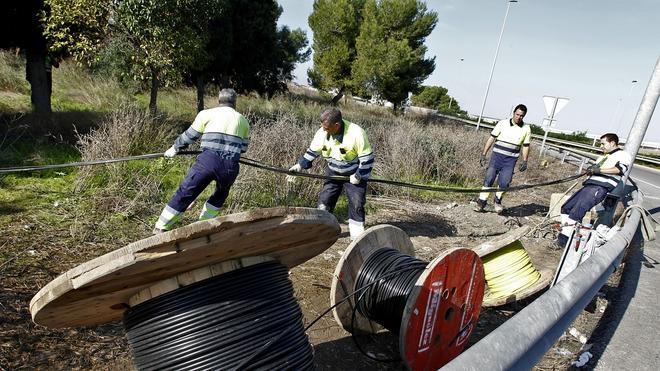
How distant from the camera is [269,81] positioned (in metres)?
22.1

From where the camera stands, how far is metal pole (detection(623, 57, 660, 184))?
6941mm

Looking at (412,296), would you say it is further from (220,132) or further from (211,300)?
(220,132)

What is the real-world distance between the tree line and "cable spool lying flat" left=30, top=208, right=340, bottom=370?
7573 mm

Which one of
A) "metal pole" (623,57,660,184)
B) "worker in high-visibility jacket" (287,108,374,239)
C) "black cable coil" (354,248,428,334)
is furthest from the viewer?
"metal pole" (623,57,660,184)

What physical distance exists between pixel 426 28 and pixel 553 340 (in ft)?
117

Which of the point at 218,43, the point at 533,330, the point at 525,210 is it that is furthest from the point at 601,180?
the point at 218,43

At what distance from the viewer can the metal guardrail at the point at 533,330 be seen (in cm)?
141

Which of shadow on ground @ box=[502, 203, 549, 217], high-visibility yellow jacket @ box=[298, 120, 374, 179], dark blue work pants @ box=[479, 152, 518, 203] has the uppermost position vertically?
high-visibility yellow jacket @ box=[298, 120, 374, 179]

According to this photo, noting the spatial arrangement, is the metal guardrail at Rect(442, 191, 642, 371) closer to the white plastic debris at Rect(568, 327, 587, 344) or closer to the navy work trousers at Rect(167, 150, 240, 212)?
the white plastic debris at Rect(568, 327, 587, 344)

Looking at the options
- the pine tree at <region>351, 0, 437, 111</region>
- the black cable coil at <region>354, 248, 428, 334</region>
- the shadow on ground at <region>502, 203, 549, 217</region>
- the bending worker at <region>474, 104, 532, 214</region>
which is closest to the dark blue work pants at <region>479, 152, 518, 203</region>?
the bending worker at <region>474, 104, 532, 214</region>

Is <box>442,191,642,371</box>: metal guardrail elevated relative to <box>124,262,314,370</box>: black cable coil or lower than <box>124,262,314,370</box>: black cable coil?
elevated

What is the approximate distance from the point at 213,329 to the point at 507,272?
3.22 metres

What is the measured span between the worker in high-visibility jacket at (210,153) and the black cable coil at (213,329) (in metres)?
2.93

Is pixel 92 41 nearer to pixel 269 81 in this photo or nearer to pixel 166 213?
pixel 166 213
